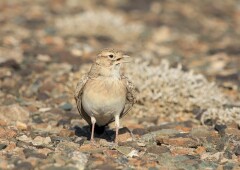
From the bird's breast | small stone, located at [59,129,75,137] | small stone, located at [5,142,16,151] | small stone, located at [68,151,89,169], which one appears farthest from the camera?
small stone, located at [59,129,75,137]

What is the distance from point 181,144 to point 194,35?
8.15 meters

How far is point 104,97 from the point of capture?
7.52 metres

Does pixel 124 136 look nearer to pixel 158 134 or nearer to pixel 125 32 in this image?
pixel 158 134

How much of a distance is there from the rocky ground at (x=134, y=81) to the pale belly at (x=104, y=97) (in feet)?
1.31

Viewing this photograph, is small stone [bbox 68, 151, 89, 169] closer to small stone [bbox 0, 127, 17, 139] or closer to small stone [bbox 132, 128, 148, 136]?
small stone [bbox 0, 127, 17, 139]

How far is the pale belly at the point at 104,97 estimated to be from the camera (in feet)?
24.7

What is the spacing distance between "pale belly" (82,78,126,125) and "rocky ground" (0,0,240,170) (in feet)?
1.31

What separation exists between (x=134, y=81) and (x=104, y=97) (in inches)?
92.5

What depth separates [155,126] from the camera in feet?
29.1

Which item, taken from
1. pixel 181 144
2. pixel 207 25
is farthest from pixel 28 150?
pixel 207 25

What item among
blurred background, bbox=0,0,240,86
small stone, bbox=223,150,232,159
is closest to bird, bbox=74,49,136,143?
small stone, bbox=223,150,232,159

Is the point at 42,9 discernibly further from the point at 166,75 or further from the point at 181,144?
the point at 181,144

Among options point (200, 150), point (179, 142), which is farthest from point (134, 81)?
point (200, 150)

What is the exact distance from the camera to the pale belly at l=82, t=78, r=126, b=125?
7531 millimetres
